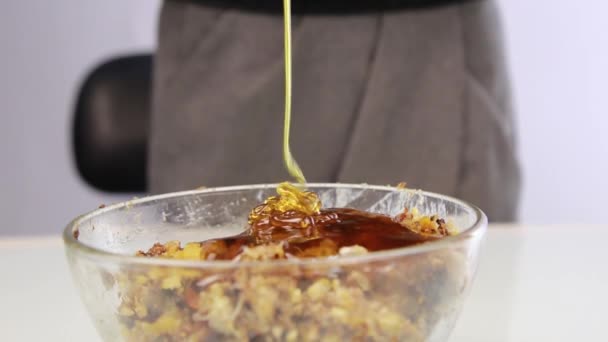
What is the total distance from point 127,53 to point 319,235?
1.51 m

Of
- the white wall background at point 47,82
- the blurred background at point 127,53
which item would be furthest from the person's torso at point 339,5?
the white wall background at point 47,82

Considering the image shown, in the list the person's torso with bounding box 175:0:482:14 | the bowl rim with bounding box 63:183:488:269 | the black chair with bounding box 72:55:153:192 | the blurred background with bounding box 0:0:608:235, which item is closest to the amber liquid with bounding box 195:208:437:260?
the bowl rim with bounding box 63:183:488:269

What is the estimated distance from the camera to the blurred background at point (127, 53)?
172 centimetres

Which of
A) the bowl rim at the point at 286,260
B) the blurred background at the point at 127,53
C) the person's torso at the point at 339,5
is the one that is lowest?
the blurred background at the point at 127,53

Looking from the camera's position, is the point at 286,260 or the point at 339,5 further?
the point at 339,5

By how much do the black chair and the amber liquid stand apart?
0.79m

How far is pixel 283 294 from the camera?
0.92ft

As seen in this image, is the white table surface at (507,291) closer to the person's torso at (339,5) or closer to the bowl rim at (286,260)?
the bowl rim at (286,260)

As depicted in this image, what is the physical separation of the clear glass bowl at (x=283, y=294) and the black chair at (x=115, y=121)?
0.78 meters

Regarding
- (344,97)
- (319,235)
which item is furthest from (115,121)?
(319,235)

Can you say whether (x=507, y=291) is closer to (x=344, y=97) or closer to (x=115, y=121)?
(x=344, y=97)

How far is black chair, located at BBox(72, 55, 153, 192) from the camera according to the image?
1118mm

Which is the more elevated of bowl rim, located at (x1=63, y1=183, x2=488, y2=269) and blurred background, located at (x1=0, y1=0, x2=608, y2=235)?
bowl rim, located at (x1=63, y1=183, x2=488, y2=269)

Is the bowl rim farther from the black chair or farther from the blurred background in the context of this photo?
the blurred background
